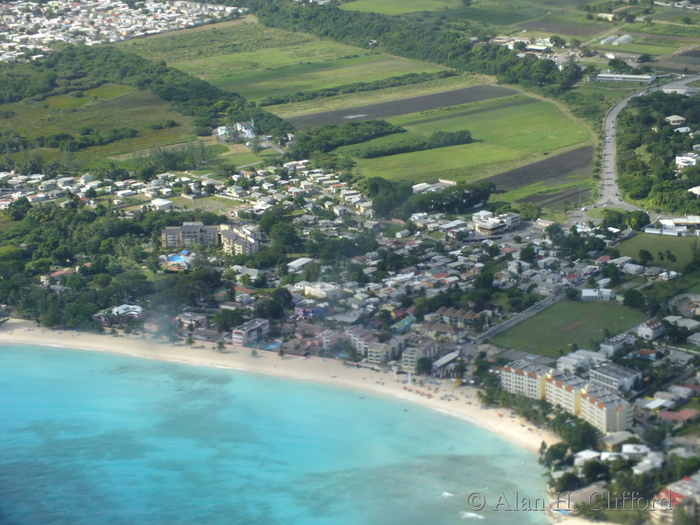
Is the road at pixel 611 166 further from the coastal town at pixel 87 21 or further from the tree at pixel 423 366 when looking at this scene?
the coastal town at pixel 87 21

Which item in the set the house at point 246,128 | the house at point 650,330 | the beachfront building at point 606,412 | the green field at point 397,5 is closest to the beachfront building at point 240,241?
the house at point 650,330

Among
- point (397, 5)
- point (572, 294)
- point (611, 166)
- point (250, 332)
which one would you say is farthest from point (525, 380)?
point (397, 5)

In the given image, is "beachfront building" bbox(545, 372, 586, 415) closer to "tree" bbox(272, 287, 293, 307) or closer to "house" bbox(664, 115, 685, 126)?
"tree" bbox(272, 287, 293, 307)

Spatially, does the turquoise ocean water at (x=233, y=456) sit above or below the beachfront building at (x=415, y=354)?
below

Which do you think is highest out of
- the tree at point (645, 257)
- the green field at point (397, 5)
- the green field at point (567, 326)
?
the green field at point (397, 5)

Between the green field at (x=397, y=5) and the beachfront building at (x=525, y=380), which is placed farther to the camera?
the green field at (x=397, y=5)

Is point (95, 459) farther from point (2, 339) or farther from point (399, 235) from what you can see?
point (399, 235)
